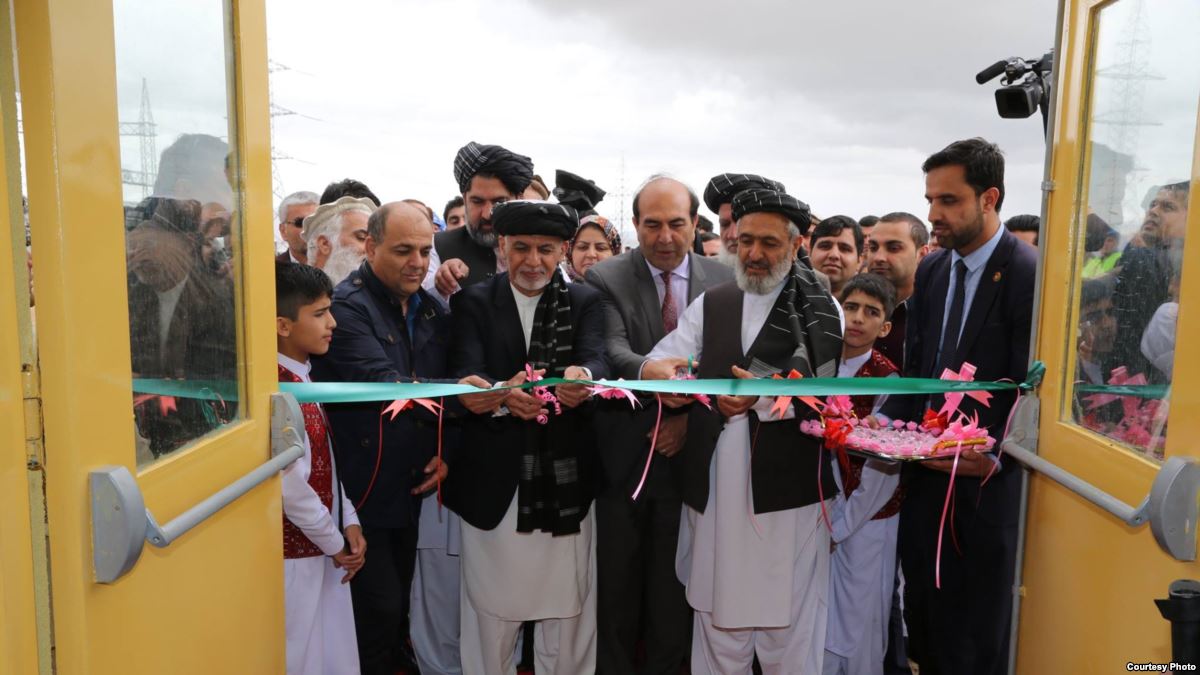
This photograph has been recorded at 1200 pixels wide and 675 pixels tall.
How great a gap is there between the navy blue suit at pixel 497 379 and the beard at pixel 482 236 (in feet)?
2.67

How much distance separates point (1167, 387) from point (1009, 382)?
1.30 m

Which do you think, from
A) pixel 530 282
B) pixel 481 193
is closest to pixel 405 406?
pixel 530 282

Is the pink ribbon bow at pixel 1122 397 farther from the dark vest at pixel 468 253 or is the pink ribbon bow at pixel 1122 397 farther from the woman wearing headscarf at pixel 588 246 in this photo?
the woman wearing headscarf at pixel 588 246

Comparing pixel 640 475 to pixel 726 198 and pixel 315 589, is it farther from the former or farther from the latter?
pixel 726 198

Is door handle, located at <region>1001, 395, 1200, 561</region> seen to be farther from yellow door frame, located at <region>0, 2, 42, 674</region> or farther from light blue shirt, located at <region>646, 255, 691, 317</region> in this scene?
light blue shirt, located at <region>646, 255, 691, 317</region>

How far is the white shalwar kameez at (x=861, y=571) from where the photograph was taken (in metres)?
3.96

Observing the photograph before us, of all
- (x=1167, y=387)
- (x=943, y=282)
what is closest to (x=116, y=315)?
(x=1167, y=387)

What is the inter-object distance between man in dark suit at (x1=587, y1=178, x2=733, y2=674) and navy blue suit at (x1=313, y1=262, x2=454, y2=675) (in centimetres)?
87

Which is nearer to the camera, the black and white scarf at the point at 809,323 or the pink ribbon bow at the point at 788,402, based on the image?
the pink ribbon bow at the point at 788,402

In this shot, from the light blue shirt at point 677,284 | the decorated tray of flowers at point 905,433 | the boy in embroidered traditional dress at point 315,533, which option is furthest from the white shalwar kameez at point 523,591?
the decorated tray of flowers at point 905,433

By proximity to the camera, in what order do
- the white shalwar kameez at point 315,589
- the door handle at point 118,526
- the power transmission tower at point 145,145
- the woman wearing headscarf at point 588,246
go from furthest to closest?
the woman wearing headscarf at point 588,246
the white shalwar kameez at point 315,589
the power transmission tower at point 145,145
the door handle at point 118,526

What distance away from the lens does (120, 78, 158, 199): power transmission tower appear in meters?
1.62

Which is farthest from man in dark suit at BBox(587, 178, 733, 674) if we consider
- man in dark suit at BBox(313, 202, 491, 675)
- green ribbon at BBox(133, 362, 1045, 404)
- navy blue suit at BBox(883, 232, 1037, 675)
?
navy blue suit at BBox(883, 232, 1037, 675)

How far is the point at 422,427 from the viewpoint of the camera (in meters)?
3.79
